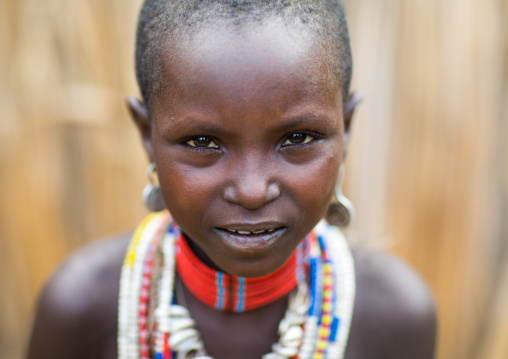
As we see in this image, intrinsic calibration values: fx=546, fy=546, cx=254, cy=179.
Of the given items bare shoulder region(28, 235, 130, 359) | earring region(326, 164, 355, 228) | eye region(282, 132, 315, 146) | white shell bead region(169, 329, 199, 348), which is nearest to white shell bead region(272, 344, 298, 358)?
white shell bead region(169, 329, 199, 348)

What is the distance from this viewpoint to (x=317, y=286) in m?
1.57

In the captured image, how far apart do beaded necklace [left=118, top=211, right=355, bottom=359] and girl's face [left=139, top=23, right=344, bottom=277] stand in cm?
32

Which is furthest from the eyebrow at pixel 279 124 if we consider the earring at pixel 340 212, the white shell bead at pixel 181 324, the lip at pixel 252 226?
the white shell bead at pixel 181 324

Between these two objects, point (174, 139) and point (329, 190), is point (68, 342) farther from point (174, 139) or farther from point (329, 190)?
point (329, 190)

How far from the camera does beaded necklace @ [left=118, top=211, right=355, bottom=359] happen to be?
4.91 feet

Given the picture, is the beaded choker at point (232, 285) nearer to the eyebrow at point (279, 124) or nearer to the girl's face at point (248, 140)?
the girl's face at point (248, 140)

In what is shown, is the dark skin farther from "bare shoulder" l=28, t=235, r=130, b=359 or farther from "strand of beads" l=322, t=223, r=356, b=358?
"bare shoulder" l=28, t=235, r=130, b=359

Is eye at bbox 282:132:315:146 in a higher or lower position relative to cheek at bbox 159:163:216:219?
higher

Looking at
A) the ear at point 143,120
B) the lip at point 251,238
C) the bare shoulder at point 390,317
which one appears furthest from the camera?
the bare shoulder at point 390,317

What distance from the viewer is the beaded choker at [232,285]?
1467 millimetres

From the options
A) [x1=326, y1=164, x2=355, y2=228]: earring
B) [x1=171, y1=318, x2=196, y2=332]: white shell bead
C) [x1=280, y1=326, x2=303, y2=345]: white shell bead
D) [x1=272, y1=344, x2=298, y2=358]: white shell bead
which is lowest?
[x1=272, y1=344, x2=298, y2=358]: white shell bead

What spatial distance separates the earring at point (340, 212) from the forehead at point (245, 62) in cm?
42

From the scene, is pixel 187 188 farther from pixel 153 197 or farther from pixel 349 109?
pixel 349 109

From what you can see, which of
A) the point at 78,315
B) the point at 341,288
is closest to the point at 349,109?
the point at 341,288
